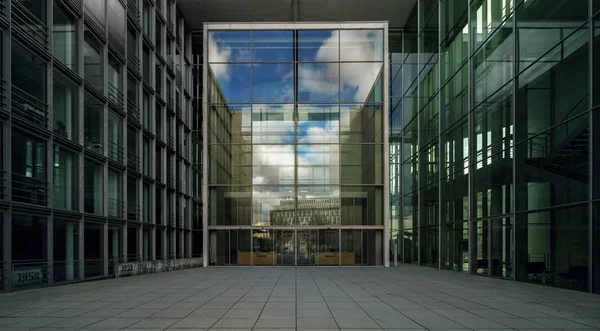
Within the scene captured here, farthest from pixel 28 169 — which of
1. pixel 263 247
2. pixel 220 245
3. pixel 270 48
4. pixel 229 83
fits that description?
pixel 270 48

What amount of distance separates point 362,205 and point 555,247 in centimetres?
1563

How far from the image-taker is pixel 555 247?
1770 cm

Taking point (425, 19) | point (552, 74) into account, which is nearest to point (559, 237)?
point (552, 74)

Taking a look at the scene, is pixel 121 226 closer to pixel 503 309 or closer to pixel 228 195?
pixel 228 195

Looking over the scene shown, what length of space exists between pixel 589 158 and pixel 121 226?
21.0 metres

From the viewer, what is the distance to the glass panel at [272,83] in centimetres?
3341

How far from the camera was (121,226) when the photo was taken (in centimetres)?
2647

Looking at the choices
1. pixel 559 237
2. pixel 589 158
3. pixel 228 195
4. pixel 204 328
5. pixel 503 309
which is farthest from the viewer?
pixel 228 195

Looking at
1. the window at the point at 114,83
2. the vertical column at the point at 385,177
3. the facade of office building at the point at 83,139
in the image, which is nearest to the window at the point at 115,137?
the facade of office building at the point at 83,139

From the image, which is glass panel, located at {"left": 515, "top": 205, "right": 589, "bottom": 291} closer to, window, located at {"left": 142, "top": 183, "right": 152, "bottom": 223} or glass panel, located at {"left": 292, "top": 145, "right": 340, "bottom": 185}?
glass panel, located at {"left": 292, "top": 145, "right": 340, "bottom": 185}

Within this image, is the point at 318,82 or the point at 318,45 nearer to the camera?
the point at 318,82

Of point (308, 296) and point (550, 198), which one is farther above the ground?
point (550, 198)

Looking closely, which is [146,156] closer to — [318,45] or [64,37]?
[64,37]

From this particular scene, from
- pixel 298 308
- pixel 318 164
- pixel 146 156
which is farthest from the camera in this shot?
pixel 318 164
